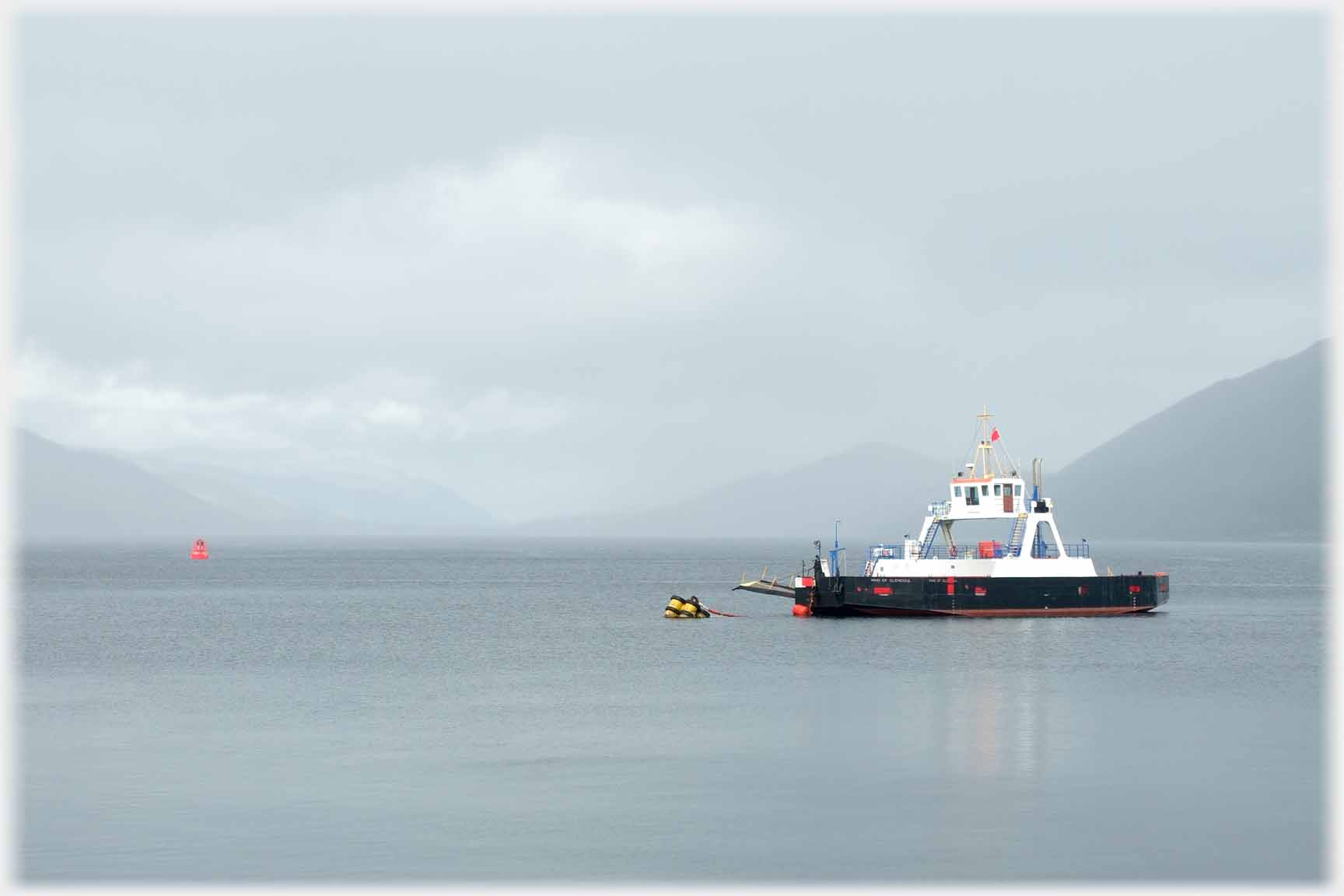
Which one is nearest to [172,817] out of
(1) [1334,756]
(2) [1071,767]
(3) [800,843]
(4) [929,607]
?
(3) [800,843]

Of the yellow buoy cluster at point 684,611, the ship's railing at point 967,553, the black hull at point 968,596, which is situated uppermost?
the ship's railing at point 967,553

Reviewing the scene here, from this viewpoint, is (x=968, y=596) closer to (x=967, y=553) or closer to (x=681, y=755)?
(x=967, y=553)

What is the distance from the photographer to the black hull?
298 feet

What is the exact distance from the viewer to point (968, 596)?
90.8 meters

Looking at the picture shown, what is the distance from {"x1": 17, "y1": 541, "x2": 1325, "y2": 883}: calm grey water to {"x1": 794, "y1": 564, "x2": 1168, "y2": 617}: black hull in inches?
50.8

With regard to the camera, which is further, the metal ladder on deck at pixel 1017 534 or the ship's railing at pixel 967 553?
the ship's railing at pixel 967 553

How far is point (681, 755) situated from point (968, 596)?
4868 centimetres

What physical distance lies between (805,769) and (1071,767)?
26.8 ft

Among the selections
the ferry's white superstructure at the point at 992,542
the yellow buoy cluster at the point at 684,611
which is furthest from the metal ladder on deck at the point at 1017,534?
the yellow buoy cluster at the point at 684,611

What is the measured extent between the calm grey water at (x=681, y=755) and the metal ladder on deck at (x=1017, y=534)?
4852mm

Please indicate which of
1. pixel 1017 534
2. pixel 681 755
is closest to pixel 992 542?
pixel 1017 534

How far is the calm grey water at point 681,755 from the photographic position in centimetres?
3362

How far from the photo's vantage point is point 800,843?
34.7m

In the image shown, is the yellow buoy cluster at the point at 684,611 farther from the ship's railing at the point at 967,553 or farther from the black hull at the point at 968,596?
the ship's railing at the point at 967,553
